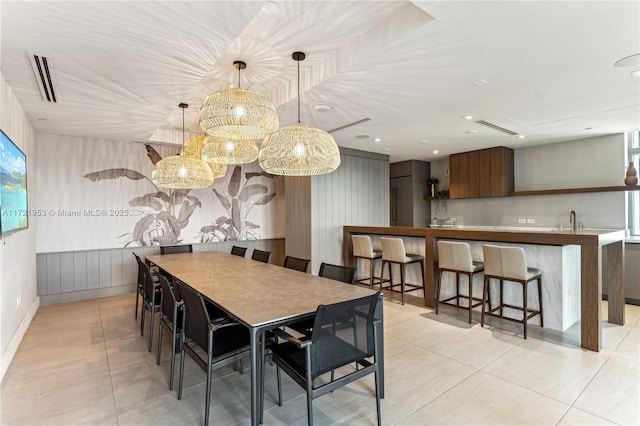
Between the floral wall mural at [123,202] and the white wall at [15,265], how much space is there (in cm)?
42

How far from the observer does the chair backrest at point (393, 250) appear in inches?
180

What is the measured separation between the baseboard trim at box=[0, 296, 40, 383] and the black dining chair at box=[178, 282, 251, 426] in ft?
5.70

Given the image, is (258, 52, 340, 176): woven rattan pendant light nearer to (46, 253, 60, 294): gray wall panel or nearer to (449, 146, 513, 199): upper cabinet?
(46, 253, 60, 294): gray wall panel

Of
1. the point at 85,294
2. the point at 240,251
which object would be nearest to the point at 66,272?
the point at 85,294

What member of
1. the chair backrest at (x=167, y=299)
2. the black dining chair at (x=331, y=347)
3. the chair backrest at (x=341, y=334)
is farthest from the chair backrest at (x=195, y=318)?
the chair backrest at (x=341, y=334)

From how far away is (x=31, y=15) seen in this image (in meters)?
1.98

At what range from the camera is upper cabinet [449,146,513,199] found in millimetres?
6043

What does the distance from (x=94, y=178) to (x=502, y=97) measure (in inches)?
229

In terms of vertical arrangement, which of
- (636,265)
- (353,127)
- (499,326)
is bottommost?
(499,326)

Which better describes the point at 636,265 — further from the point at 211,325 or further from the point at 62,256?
the point at 62,256

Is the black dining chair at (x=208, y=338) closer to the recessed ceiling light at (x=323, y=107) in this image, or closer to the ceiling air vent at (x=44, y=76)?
the ceiling air vent at (x=44, y=76)

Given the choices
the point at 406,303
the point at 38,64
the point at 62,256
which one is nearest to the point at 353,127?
the point at 406,303

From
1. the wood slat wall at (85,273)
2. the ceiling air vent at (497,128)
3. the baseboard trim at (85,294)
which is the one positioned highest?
the ceiling air vent at (497,128)

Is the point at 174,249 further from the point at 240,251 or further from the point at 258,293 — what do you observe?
the point at 258,293
